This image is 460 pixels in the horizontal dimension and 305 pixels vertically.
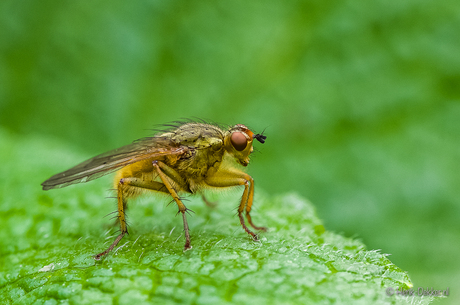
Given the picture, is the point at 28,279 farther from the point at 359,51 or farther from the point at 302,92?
the point at 359,51

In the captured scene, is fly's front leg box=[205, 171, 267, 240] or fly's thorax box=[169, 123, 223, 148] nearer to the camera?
fly's front leg box=[205, 171, 267, 240]

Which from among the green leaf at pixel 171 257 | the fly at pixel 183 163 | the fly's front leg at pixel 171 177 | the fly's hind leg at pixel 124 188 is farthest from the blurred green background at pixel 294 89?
the fly's hind leg at pixel 124 188

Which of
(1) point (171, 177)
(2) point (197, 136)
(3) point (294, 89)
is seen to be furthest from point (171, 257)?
(3) point (294, 89)

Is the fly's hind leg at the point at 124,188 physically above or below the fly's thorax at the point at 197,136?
below

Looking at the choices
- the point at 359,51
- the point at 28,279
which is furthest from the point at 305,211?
the point at 359,51

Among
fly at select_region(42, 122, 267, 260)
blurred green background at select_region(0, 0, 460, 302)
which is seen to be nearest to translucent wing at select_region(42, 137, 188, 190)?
fly at select_region(42, 122, 267, 260)

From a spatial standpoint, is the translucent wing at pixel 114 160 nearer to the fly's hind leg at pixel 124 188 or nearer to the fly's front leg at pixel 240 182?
the fly's hind leg at pixel 124 188

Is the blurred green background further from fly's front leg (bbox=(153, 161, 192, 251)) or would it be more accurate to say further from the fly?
fly's front leg (bbox=(153, 161, 192, 251))

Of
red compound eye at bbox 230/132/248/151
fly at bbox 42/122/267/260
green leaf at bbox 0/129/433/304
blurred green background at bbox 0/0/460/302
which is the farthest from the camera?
blurred green background at bbox 0/0/460/302
